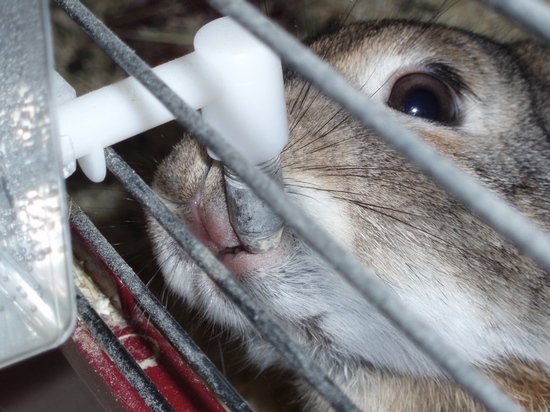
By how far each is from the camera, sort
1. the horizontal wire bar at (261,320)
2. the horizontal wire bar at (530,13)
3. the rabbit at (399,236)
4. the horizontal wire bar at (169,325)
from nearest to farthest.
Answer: the horizontal wire bar at (530,13)
the horizontal wire bar at (261,320)
the horizontal wire bar at (169,325)
the rabbit at (399,236)

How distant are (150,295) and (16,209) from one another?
30 centimetres

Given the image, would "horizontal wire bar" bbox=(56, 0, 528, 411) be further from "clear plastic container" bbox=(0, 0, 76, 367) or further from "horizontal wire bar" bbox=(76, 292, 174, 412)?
"horizontal wire bar" bbox=(76, 292, 174, 412)

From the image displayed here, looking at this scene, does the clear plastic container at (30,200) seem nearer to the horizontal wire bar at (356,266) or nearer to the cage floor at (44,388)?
the horizontal wire bar at (356,266)

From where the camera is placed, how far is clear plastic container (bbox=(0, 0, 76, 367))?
2.46 feet

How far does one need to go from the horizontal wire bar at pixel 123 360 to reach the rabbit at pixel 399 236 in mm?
146

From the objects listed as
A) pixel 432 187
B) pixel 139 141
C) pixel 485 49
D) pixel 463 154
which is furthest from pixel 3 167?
pixel 139 141

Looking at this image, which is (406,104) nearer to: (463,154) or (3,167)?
(463,154)

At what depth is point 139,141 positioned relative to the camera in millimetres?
2445

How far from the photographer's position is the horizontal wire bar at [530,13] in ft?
1.62

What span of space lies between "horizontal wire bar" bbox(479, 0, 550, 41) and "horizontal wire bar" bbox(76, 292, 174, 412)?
799 mm

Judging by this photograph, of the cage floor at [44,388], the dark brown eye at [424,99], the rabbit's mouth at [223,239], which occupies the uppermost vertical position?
the dark brown eye at [424,99]

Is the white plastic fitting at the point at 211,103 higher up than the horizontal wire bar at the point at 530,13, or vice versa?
the horizontal wire bar at the point at 530,13

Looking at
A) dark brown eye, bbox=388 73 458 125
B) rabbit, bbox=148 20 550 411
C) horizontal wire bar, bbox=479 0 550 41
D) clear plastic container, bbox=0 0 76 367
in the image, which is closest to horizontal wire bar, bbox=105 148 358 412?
clear plastic container, bbox=0 0 76 367

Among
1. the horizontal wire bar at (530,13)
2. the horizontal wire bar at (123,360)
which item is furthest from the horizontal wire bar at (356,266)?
the horizontal wire bar at (123,360)
